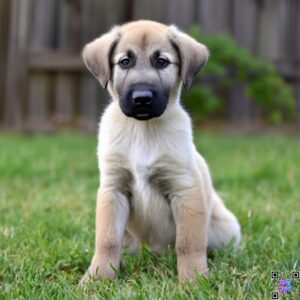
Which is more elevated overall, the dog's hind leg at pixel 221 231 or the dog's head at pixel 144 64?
the dog's head at pixel 144 64

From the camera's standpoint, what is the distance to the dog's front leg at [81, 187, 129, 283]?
3.10m

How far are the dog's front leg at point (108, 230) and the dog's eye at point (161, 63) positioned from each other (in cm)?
68

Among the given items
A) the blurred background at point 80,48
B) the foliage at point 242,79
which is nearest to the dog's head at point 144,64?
the foliage at point 242,79

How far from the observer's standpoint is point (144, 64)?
3.18 m

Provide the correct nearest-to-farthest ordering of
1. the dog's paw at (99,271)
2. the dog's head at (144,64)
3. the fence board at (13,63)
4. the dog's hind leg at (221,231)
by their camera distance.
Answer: the dog's paw at (99,271)
the dog's head at (144,64)
the dog's hind leg at (221,231)
the fence board at (13,63)

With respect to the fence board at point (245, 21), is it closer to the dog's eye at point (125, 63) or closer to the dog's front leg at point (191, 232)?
the dog's eye at point (125, 63)

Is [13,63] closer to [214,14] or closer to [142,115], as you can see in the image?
[214,14]

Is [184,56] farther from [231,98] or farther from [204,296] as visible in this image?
[231,98]

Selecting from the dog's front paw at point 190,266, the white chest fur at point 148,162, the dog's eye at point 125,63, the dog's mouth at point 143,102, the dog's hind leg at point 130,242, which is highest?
the dog's eye at point 125,63

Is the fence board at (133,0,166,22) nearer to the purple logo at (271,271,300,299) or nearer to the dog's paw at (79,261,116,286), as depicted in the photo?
the dog's paw at (79,261,116,286)

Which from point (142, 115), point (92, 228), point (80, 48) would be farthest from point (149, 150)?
point (80, 48)

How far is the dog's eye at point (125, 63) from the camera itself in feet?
10.6

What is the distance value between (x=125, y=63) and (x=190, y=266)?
1.07 metres

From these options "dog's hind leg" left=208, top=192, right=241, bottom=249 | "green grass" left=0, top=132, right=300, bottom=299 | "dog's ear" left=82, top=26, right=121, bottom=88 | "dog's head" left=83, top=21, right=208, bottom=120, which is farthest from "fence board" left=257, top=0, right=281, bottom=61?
"dog's ear" left=82, top=26, right=121, bottom=88
